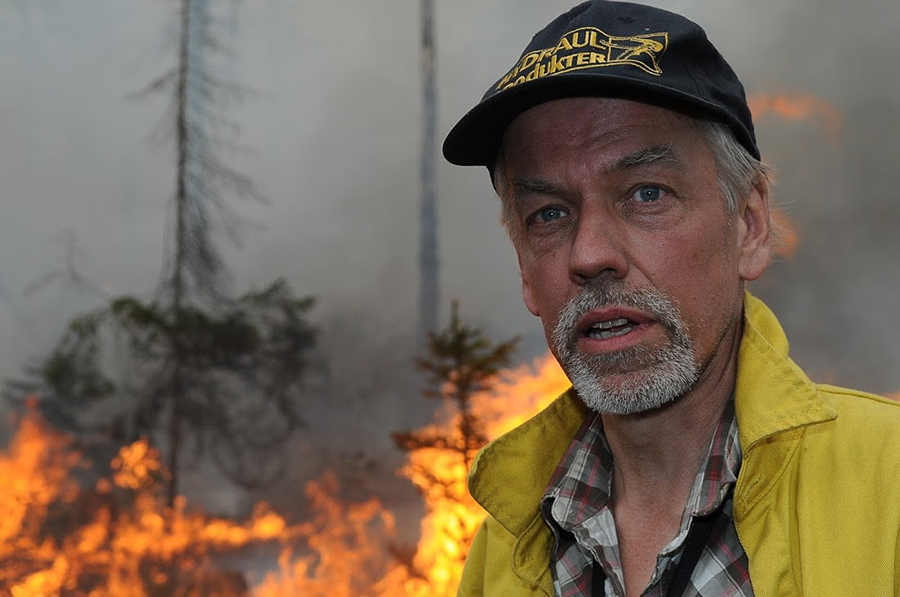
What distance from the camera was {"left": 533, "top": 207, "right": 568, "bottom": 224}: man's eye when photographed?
1.12 meters

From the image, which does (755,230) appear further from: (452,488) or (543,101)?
(452,488)

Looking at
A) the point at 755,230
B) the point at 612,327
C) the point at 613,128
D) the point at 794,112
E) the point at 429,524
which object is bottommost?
the point at 429,524

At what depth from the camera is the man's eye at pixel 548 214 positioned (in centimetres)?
112

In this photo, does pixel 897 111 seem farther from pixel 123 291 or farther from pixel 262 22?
pixel 123 291

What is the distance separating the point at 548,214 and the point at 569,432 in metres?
0.38

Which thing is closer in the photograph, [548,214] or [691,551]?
[691,551]

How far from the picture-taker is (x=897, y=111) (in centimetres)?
343

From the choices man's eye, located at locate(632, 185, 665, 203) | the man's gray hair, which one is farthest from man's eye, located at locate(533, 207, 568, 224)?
the man's gray hair

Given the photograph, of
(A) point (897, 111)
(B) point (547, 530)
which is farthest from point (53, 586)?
(A) point (897, 111)

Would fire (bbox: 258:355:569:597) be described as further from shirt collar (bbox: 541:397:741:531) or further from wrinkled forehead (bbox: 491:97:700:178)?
wrinkled forehead (bbox: 491:97:700:178)

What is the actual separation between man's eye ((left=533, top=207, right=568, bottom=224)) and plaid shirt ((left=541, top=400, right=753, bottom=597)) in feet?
1.15

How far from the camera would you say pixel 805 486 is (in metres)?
0.89

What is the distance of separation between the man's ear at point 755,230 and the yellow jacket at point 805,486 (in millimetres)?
55

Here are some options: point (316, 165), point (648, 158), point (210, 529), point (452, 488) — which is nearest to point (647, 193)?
point (648, 158)
